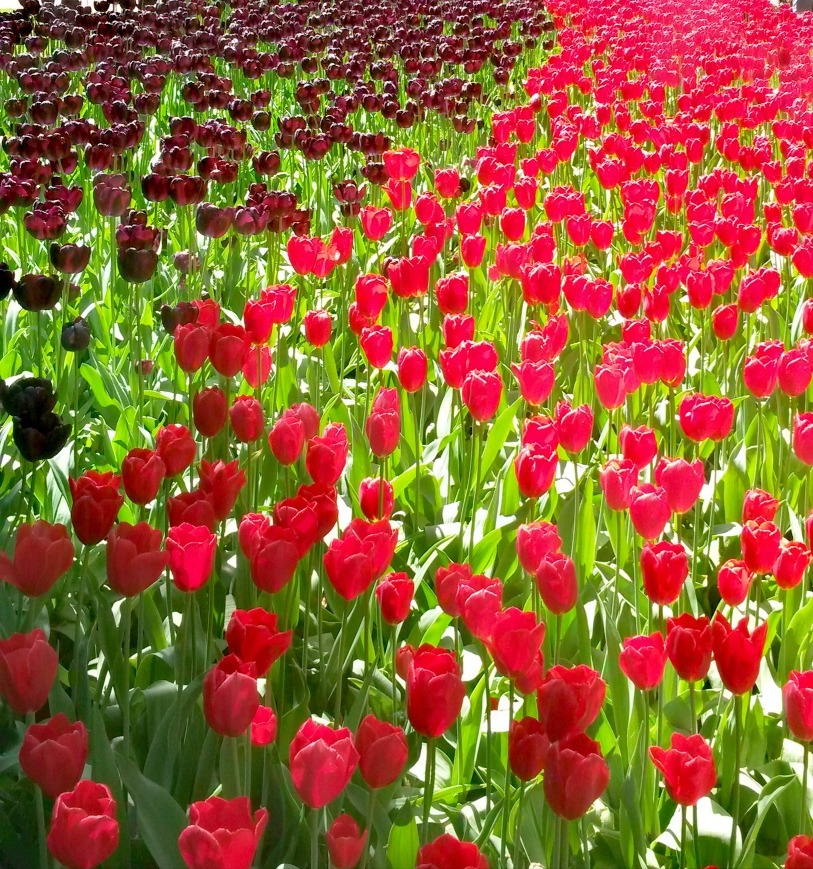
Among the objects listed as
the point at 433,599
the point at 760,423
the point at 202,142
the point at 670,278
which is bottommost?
the point at 433,599

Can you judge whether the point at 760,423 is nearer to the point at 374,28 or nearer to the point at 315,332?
the point at 315,332

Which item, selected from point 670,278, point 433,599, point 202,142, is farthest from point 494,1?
point 433,599

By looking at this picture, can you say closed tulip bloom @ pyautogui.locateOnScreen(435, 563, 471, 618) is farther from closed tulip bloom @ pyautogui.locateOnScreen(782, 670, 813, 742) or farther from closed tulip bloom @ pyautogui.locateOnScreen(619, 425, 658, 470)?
closed tulip bloom @ pyautogui.locateOnScreen(619, 425, 658, 470)

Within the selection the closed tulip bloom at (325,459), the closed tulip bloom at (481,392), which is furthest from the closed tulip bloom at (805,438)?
the closed tulip bloom at (325,459)

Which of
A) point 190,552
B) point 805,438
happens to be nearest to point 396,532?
point 190,552

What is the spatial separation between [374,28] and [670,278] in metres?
6.57

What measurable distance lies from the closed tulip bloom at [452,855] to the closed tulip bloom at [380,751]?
0.15 m

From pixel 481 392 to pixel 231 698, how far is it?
3.69ft

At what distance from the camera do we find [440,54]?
833 cm

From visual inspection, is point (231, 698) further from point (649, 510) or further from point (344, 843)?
point (649, 510)

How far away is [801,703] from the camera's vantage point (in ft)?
4.49

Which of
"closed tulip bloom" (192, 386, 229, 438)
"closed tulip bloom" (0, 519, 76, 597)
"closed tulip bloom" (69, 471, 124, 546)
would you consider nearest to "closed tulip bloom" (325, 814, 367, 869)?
"closed tulip bloom" (0, 519, 76, 597)

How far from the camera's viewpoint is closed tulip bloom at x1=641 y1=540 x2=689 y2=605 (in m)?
1.63

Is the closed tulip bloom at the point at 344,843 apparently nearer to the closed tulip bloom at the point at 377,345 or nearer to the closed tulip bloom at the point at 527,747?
the closed tulip bloom at the point at 527,747
